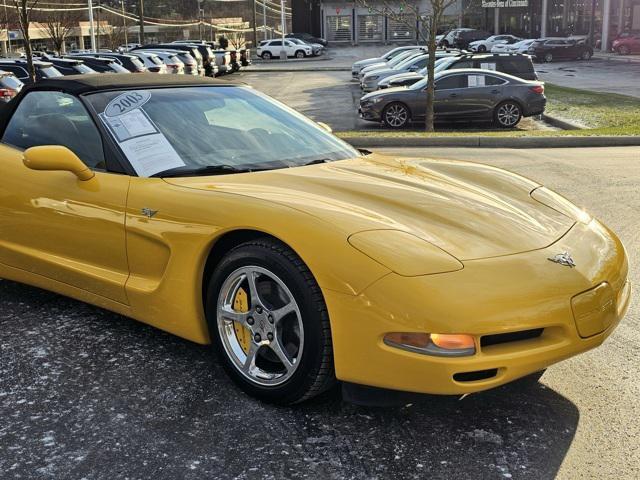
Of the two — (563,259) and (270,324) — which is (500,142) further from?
(270,324)

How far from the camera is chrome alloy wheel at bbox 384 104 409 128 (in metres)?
16.1

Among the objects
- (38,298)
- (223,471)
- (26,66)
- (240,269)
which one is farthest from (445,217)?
(26,66)

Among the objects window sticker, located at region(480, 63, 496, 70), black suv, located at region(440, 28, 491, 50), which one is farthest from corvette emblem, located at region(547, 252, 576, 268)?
black suv, located at region(440, 28, 491, 50)

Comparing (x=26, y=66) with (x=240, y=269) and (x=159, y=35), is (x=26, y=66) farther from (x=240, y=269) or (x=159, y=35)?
(x=159, y=35)

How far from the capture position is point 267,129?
13.4ft

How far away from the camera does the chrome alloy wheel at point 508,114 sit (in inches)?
633

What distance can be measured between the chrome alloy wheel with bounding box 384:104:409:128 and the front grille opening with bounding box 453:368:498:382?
13973 millimetres

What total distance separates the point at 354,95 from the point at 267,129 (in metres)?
21.0

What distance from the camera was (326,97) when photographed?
2389cm

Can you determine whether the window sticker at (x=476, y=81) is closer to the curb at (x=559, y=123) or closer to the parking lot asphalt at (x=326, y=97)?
the parking lot asphalt at (x=326, y=97)

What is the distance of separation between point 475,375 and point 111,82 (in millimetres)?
2697

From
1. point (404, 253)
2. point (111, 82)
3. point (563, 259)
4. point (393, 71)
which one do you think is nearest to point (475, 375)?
point (404, 253)

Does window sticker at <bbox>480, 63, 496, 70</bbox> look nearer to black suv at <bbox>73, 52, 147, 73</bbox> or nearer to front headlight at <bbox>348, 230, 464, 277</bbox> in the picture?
black suv at <bbox>73, 52, 147, 73</bbox>

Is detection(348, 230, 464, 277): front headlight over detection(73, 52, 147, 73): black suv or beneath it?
beneath
